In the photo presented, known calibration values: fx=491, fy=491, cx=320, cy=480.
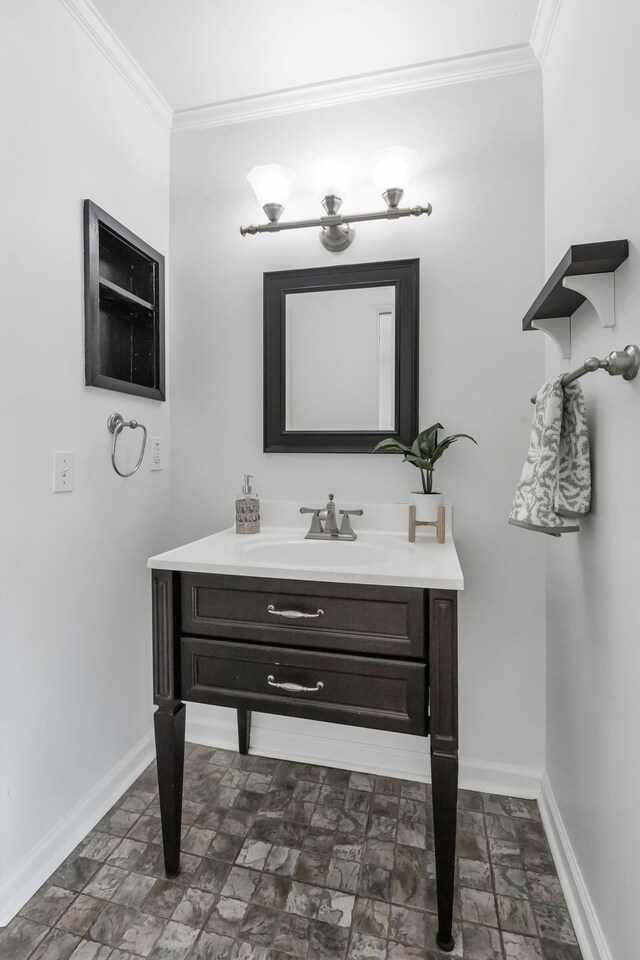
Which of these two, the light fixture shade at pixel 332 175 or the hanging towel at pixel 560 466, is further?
the light fixture shade at pixel 332 175

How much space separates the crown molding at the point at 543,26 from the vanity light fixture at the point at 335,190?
465mm

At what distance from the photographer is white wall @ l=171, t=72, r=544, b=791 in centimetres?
161

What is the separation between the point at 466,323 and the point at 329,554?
2.93 feet

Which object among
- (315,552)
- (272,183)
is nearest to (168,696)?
(315,552)

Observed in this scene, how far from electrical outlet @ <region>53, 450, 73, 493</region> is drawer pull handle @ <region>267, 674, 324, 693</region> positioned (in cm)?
77

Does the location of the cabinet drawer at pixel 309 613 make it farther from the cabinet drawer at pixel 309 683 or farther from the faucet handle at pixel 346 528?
the faucet handle at pixel 346 528

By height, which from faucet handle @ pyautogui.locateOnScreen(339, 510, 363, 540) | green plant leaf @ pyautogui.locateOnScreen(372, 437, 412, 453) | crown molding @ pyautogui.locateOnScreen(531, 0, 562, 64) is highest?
crown molding @ pyautogui.locateOnScreen(531, 0, 562, 64)

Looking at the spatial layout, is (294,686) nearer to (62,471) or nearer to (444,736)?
(444,736)

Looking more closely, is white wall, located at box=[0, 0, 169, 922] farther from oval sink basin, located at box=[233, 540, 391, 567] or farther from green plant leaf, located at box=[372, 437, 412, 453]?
green plant leaf, located at box=[372, 437, 412, 453]

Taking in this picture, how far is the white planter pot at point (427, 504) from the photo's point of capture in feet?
5.16

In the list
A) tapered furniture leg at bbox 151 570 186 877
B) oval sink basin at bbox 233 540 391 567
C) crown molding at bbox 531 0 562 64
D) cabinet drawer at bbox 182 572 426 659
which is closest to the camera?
cabinet drawer at bbox 182 572 426 659

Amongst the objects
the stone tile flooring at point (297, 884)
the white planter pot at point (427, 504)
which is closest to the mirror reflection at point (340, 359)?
the white planter pot at point (427, 504)

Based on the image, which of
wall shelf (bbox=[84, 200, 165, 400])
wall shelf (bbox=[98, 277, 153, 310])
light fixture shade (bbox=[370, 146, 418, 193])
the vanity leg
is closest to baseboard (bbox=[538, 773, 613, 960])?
the vanity leg

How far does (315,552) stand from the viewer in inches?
61.9
